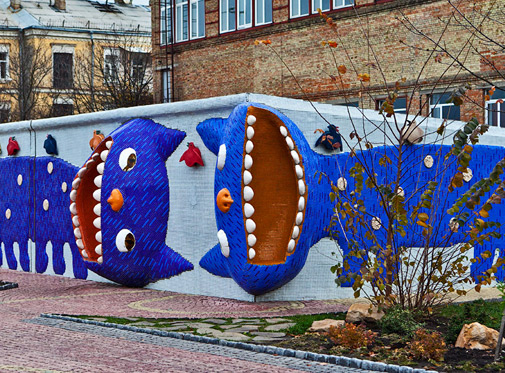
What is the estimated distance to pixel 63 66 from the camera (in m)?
45.3

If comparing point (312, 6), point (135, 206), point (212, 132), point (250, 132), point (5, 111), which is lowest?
point (135, 206)

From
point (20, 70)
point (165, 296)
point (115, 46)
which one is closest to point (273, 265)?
point (165, 296)

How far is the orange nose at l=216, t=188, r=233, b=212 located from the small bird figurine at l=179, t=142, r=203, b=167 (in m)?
1.29

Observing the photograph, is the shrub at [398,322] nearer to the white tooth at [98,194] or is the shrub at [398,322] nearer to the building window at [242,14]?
the white tooth at [98,194]

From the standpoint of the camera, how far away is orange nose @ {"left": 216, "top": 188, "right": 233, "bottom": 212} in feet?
42.4

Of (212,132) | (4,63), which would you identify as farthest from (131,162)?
(4,63)

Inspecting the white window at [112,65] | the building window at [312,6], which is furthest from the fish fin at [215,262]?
the white window at [112,65]

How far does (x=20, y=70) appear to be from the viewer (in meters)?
39.1

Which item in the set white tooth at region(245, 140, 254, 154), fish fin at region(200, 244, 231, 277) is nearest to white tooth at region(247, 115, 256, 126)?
white tooth at region(245, 140, 254, 154)

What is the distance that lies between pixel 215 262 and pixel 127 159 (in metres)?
2.34

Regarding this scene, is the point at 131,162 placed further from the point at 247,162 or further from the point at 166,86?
the point at 166,86

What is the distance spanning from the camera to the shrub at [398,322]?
993 centimetres

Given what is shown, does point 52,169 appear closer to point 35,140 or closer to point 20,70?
point 35,140

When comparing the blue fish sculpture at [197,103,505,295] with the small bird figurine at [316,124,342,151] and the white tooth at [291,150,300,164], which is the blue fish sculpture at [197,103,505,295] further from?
the small bird figurine at [316,124,342,151]
